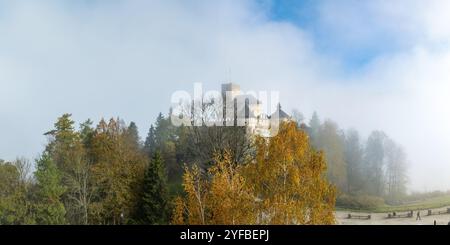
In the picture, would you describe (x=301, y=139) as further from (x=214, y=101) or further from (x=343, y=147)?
(x=214, y=101)

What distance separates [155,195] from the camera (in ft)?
36.6

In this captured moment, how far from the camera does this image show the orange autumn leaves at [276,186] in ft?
21.0

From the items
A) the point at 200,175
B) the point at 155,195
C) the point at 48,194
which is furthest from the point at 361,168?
the point at 48,194

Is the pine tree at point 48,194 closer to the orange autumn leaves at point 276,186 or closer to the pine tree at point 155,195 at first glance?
the pine tree at point 155,195

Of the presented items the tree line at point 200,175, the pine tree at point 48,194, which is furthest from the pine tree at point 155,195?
the pine tree at point 48,194

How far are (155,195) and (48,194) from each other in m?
2.61

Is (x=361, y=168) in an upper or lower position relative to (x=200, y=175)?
upper

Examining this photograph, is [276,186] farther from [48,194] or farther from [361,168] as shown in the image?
[48,194]

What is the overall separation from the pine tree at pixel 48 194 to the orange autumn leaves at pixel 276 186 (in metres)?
3.16

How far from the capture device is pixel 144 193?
12055mm

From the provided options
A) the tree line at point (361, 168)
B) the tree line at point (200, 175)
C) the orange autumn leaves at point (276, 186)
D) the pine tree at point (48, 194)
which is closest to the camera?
the orange autumn leaves at point (276, 186)

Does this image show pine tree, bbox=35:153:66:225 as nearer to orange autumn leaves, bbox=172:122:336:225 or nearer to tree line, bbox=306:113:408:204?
orange autumn leaves, bbox=172:122:336:225

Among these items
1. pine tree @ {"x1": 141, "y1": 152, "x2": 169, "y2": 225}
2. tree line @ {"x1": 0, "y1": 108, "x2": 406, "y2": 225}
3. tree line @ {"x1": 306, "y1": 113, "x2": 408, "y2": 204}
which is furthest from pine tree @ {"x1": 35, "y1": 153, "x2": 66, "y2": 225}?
tree line @ {"x1": 306, "y1": 113, "x2": 408, "y2": 204}
